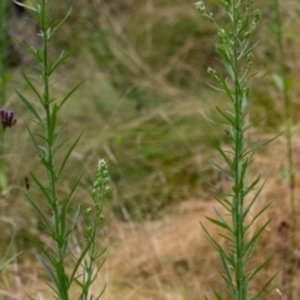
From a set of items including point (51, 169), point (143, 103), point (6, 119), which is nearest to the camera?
point (51, 169)

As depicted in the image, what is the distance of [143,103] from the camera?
3.93 meters

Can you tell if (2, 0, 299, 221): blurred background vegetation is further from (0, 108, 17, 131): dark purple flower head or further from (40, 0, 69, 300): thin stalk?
(40, 0, 69, 300): thin stalk

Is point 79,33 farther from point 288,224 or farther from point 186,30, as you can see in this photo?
point 288,224

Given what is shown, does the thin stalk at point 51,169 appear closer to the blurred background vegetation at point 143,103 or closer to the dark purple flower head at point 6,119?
the dark purple flower head at point 6,119

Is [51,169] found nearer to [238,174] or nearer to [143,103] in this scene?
[238,174]

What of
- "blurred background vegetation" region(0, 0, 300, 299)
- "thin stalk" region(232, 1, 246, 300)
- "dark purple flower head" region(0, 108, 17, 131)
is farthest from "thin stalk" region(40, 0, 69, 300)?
"blurred background vegetation" region(0, 0, 300, 299)

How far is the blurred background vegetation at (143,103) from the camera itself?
3178 millimetres

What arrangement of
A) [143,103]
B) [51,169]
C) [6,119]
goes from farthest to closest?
1. [143,103]
2. [6,119]
3. [51,169]

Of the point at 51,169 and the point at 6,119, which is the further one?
the point at 6,119

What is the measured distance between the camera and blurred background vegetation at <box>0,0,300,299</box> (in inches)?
125

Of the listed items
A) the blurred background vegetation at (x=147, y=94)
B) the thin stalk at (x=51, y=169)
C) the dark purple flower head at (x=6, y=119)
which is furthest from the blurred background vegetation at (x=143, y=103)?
the thin stalk at (x=51, y=169)

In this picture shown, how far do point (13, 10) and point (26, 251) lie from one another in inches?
105

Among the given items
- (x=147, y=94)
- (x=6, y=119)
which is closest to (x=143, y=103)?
(x=147, y=94)

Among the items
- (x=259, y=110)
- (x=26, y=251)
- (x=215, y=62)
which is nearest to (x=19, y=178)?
(x=26, y=251)
